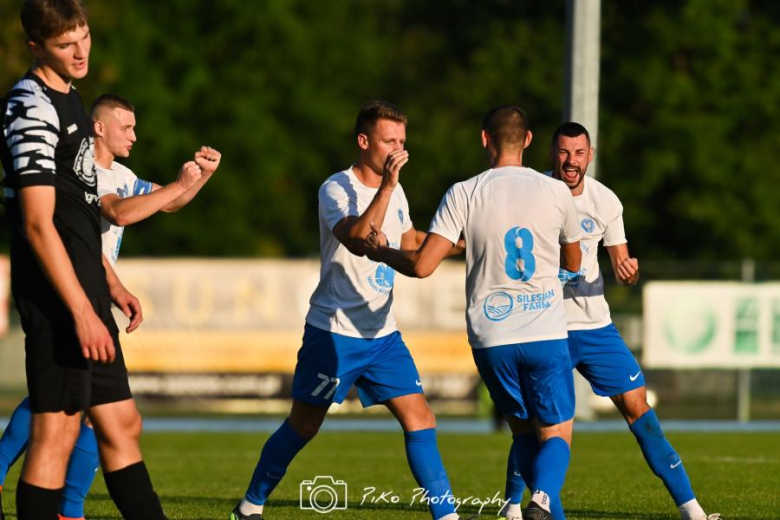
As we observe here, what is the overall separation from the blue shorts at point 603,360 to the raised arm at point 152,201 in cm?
263

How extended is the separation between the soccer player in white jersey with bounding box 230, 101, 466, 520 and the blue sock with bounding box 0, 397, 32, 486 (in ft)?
4.29

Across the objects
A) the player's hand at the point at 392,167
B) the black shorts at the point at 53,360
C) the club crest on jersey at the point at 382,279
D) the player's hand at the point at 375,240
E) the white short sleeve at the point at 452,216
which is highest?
the player's hand at the point at 392,167

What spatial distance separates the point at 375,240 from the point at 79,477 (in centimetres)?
190

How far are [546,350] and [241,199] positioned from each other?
99.2 feet

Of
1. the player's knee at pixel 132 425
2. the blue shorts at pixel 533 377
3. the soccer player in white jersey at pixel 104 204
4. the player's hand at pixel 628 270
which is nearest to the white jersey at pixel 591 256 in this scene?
the player's hand at pixel 628 270

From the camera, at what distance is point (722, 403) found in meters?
19.2

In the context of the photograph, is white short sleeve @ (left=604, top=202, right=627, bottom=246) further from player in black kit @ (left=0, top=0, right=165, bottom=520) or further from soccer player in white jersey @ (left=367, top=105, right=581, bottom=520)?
player in black kit @ (left=0, top=0, right=165, bottom=520)

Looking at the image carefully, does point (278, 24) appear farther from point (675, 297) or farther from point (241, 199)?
point (675, 297)

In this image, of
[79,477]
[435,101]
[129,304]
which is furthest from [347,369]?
[435,101]

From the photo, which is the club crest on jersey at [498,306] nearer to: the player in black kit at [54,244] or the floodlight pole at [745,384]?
the player in black kit at [54,244]

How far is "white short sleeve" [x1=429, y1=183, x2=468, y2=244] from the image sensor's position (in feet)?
22.0

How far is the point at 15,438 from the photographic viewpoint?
750 cm

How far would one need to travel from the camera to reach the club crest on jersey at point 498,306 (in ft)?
22.1

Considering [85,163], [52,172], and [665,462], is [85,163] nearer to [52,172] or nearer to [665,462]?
[52,172]
